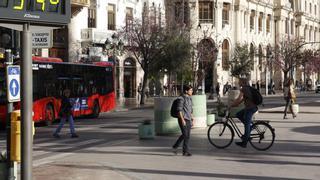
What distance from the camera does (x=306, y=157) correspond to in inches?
514

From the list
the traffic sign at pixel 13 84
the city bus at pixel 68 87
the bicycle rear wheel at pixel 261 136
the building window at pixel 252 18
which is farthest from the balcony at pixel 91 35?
the building window at pixel 252 18

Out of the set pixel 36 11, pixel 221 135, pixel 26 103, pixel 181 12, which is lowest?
pixel 221 135

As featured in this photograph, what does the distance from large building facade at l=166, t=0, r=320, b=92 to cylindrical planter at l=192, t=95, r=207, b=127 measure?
3218cm

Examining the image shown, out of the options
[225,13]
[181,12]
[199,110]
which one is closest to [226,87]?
[225,13]

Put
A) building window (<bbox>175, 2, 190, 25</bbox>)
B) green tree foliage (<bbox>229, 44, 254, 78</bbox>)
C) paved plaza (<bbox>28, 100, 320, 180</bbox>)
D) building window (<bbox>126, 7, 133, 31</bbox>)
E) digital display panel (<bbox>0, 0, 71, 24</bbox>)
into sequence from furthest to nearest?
green tree foliage (<bbox>229, 44, 254, 78</bbox>) < building window (<bbox>175, 2, 190, 25</bbox>) < building window (<bbox>126, 7, 133, 31</bbox>) < paved plaza (<bbox>28, 100, 320, 180</bbox>) < digital display panel (<bbox>0, 0, 71, 24</bbox>)

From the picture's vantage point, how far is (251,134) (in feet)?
47.6

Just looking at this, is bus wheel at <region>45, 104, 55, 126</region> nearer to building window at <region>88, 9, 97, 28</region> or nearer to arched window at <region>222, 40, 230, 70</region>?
building window at <region>88, 9, 97, 28</region>

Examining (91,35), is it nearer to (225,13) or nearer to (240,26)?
(225,13)

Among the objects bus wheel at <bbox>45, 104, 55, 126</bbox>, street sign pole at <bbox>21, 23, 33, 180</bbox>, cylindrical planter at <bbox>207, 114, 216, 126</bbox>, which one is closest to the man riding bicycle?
cylindrical planter at <bbox>207, 114, 216, 126</bbox>

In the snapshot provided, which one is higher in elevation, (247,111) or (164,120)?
(247,111)

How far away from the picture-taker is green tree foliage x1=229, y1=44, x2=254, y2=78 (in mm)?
68438

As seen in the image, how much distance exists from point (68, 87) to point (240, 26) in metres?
52.3

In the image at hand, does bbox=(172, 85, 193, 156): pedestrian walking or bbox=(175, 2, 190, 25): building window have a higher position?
bbox=(175, 2, 190, 25): building window

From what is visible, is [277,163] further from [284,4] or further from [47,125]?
[284,4]
